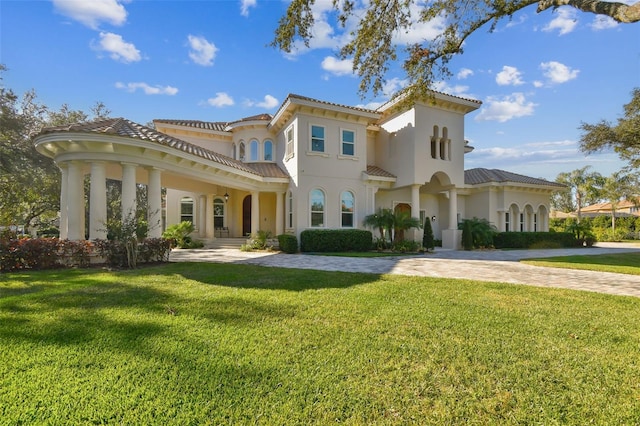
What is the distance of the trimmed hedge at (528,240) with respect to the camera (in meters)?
19.9

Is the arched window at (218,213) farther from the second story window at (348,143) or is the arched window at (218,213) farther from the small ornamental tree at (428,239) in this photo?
the small ornamental tree at (428,239)

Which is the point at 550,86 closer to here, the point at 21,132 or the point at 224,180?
the point at 224,180

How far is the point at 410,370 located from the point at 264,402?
1.52m

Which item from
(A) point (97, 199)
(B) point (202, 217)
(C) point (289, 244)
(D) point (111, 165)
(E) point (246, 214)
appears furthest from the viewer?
(E) point (246, 214)

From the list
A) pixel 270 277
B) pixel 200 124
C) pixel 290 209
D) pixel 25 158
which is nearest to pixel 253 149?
pixel 200 124

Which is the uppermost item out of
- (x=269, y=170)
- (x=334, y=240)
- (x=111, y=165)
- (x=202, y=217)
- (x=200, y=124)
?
(x=200, y=124)

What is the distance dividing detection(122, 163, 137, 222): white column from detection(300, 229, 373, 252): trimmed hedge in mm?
7733

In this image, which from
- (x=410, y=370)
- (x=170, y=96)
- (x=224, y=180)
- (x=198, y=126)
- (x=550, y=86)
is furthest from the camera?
(x=198, y=126)

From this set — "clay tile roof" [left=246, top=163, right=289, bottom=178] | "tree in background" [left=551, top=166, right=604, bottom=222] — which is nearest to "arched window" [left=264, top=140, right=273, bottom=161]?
→ "clay tile roof" [left=246, top=163, right=289, bottom=178]

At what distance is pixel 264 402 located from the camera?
266 cm

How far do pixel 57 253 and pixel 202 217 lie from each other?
10.5 meters

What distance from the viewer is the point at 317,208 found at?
650 inches

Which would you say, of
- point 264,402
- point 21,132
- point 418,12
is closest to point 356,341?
point 264,402

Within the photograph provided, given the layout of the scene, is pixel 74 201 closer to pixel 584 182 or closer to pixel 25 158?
pixel 25 158
